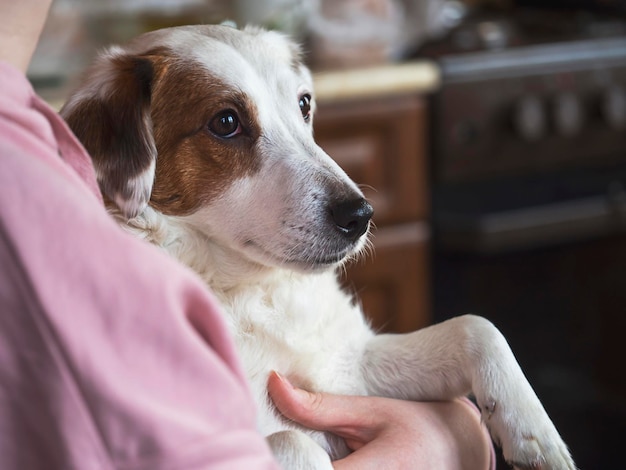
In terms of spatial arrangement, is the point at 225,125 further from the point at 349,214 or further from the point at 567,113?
the point at 567,113

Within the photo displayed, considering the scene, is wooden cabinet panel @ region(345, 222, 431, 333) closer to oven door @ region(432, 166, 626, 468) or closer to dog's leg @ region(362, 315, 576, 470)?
oven door @ region(432, 166, 626, 468)

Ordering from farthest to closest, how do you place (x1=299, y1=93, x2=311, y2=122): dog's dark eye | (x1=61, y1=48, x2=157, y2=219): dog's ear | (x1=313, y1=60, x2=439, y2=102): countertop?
(x1=313, y1=60, x2=439, y2=102): countertop < (x1=299, y1=93, x2=311, y2=122): dog's dark eye < (x1=61, y1=48, x2=157, y2=219): dog's ear

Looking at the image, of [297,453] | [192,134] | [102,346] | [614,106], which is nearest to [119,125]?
[192,134]

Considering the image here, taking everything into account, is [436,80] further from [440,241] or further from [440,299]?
[440,299]

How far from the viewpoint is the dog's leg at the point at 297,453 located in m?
0.76

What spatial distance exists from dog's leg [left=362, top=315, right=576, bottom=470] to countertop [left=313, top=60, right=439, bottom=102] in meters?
0.96

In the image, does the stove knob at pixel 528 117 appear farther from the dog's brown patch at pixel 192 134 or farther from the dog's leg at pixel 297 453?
the dog's leg at pixel 297 453

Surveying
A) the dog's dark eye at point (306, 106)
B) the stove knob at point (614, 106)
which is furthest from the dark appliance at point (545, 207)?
the dog's dark eye at point (306, 106)

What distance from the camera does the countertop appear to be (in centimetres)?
187

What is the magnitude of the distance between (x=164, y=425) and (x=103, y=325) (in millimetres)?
→ 58

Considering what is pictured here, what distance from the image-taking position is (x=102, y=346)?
43 centimetres

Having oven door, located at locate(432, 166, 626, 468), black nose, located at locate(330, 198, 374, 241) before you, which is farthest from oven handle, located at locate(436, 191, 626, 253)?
black nose, located at locate(330, 198, 374, 241)

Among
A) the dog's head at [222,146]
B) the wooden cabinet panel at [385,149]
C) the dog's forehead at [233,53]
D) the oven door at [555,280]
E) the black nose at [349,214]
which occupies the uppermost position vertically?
the dog's forehead at [233,53]

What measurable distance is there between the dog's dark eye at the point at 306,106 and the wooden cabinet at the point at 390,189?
2.79ft
